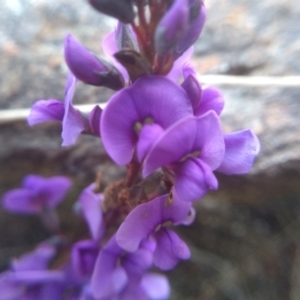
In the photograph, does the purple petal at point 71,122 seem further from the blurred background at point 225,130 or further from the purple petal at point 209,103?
the blurred background at point 225,130

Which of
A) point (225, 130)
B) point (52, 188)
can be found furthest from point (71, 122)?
point (225, 130)

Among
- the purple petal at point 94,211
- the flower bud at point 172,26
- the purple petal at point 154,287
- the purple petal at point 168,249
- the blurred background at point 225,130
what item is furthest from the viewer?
the blurred background at point 225,130

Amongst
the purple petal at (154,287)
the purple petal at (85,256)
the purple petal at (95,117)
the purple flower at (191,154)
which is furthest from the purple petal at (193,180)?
the purple petal at (154,287)

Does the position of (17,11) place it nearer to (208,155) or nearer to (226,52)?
(226,52)

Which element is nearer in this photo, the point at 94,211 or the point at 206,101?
the point at 206,101

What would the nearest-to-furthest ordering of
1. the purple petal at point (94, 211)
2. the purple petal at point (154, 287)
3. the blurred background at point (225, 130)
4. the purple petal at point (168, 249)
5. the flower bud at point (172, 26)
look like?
the flower bud at point (172, 26) → the purple petal at point (168, 249) → the purple petal at point (94, 211) → the purple petal at point (154, 287) → the blurred background at point (225, 130)

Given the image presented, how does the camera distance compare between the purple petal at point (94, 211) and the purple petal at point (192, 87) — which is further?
the purple petal at point (94, 211)

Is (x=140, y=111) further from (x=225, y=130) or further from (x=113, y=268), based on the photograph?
(x=225, y=130)
